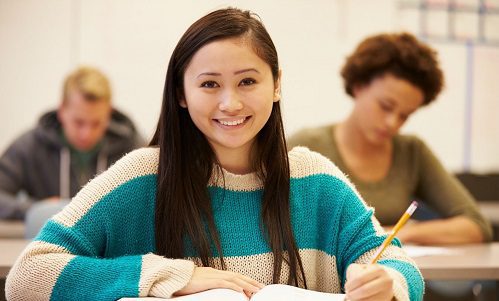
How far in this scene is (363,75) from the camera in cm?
308

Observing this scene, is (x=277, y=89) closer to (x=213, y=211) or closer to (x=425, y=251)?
(x=213, y=211)

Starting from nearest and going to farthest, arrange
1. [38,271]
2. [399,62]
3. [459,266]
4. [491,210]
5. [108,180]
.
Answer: [38,271]
[108,180]
[459,266]
[399,62]
[491,210]

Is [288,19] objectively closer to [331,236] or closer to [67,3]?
[67,3]

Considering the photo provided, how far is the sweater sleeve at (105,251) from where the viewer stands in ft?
4.78

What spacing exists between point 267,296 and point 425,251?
4.48 ft

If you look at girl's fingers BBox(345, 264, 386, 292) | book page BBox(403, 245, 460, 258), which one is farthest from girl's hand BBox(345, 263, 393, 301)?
book page BBox(403, 245, 460, 258)

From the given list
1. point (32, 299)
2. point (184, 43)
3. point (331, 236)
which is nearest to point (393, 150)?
point (331, 236)

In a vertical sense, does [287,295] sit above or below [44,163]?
above

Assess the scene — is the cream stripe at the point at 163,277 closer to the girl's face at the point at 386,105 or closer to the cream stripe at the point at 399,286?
the cream stripe at the point at 399,286

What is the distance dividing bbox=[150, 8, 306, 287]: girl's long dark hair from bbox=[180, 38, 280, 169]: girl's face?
0.03 meters

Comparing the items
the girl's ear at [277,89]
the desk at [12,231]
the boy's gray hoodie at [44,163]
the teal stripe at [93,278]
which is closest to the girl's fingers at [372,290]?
the teal stripe at [93,278]

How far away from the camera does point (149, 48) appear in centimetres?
489

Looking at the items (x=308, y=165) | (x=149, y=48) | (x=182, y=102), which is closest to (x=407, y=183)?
(x=308, y=165)

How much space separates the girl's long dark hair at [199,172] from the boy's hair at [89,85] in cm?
258
